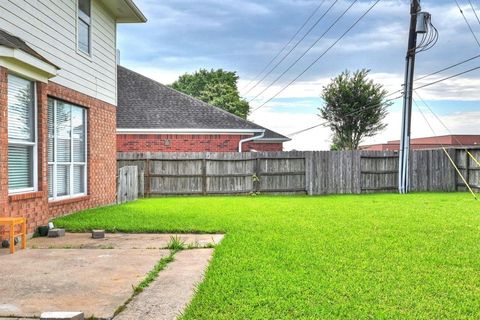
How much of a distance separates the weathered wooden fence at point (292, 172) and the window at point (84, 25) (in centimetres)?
658

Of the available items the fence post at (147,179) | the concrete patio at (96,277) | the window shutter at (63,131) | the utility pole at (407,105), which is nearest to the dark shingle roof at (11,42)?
the window shutter at (63,131)

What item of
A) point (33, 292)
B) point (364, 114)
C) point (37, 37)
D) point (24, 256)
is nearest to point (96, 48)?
point (37, 37)

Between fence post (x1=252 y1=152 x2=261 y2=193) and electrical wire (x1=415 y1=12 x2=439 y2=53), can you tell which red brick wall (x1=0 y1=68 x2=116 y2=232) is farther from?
electrical wire (x1=415 y1=12 x2=439 y2=53)

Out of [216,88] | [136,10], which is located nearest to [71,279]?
[136,10]

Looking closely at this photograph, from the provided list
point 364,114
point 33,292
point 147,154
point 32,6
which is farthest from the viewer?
point 364,114

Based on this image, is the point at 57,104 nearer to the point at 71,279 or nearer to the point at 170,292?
the point at 71,279

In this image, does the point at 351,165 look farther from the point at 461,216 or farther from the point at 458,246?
the point at 458,246

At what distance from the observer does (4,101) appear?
6.75 meters

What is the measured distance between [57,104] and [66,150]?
3.47ft

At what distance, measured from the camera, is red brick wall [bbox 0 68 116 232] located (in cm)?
679

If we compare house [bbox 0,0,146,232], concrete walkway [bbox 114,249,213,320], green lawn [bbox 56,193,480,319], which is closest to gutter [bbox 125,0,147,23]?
house [bbox 0,0,146,232]

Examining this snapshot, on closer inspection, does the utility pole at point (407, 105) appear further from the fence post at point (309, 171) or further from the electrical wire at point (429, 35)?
the fence post at point (309, 171)

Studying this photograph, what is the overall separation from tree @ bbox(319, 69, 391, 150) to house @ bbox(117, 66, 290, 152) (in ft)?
59.0

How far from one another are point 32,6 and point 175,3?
10214mm
